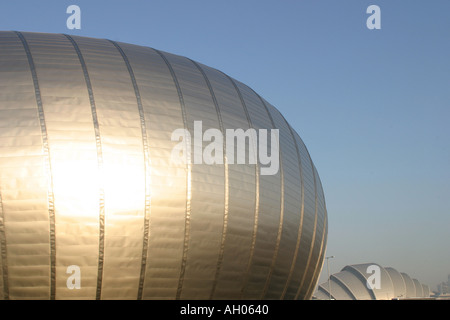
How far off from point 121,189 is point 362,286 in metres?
86.3

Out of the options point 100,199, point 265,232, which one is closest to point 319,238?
point 265,232

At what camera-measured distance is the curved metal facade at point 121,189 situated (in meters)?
15.1

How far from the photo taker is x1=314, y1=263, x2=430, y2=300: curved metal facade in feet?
312

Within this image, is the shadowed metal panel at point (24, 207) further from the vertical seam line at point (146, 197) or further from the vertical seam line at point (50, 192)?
the vertical seam line at point (146, 197)

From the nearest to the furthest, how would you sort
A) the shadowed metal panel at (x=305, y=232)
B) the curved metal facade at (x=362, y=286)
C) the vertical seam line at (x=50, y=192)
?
the vertical seam line at (x=50, y=192) → the shadowed metal panel at (x=305, y=232) → the curved metal facade at (x=362, y=286)

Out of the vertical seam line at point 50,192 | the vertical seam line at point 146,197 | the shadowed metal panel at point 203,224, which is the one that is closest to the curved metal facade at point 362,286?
the shadowed metal panel at point 203,224

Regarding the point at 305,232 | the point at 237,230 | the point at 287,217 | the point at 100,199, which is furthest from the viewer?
the point at 305,232

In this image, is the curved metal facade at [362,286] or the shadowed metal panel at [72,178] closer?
the shadowed metal panel at [72,178]

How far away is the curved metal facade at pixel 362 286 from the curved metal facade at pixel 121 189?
245 ft

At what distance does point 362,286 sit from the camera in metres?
95.4

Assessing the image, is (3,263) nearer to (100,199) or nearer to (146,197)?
(100,199)

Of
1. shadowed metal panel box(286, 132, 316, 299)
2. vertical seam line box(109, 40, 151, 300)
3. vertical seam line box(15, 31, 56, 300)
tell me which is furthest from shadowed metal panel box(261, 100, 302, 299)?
vertical seam line box(15, 31, 56, 300)

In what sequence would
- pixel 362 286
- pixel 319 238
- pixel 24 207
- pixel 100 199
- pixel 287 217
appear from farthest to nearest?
pixel 362 286 → pixel 319 238 → pixel 287 217 → pixel 100 199 → pixel 24 207

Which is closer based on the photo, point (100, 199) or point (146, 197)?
point (100, 199)
